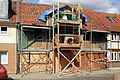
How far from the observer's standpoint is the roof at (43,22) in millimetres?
27625

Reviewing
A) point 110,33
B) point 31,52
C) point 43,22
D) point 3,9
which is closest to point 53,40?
point 31,52

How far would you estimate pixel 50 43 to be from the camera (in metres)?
27.7

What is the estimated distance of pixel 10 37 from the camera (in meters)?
25.7

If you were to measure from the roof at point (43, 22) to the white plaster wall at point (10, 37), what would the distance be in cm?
116

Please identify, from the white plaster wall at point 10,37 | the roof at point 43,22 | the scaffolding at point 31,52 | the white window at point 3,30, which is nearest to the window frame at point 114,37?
the roof at point 43,22

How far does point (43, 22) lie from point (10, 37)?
436cm

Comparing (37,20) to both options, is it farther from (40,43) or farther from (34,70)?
(34,70)

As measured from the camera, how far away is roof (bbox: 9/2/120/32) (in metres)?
27.6

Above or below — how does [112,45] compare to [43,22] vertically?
below

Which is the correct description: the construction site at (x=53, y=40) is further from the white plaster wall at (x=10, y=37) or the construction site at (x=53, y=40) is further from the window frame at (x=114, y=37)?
the window frame at (x=114, y=37)

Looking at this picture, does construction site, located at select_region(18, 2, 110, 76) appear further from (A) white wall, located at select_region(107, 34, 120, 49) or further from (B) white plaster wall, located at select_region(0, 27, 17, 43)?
(A) white wall, located at select_region(107, 34, 120, 49)

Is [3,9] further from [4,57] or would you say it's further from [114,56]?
[114,56]

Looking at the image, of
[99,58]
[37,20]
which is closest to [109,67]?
[99,58]

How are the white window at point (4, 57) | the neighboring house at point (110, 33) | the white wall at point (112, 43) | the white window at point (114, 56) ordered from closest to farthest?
the white window at point (4, 57) → the neighboring house at point (110, 33) → the white wall at point (112, 43) → the white window at point (114, 56)
